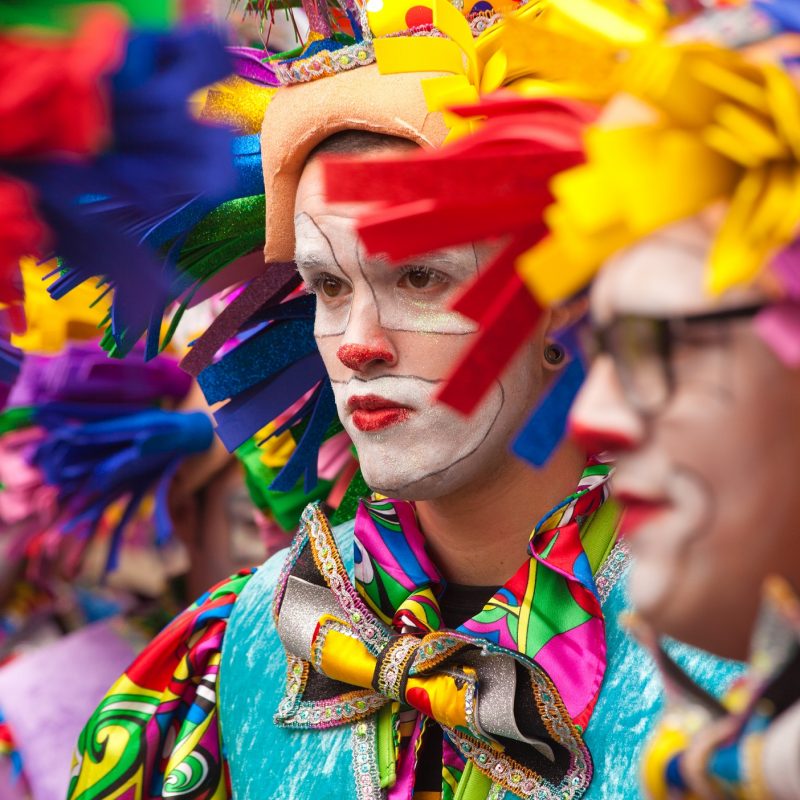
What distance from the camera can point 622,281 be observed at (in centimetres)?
93

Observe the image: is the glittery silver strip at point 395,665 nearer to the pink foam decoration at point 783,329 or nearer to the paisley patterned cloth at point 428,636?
the paisley patterned cloth at point 428,636

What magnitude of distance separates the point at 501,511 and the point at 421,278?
33 centimetres

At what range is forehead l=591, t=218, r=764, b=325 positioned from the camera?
0.90 metres

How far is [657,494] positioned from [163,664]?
4.10ft

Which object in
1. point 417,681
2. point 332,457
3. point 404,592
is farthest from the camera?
point 332,457

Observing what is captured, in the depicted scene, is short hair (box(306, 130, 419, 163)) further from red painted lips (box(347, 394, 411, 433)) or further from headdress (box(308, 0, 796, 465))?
headdress (box(308, 0, 796, 465))

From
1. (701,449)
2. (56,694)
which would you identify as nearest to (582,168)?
(701,449)

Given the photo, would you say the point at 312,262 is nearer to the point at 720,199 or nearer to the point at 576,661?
the point at 576,661

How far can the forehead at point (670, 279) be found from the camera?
897 millimetres

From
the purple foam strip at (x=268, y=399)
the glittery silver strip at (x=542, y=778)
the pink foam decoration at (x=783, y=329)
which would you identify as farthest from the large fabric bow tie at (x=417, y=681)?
the pink foam decoration at (x=783, y=329)

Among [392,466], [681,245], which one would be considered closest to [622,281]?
[681,245]

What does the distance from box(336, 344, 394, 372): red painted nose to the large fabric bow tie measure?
0.34 metres

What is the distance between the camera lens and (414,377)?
1.59 m

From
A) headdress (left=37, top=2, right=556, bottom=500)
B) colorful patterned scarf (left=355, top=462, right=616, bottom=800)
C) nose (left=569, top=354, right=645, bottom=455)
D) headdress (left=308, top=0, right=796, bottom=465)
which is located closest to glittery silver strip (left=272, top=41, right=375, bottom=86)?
headdress (left=37, top=2, right=556, bottom=500)
